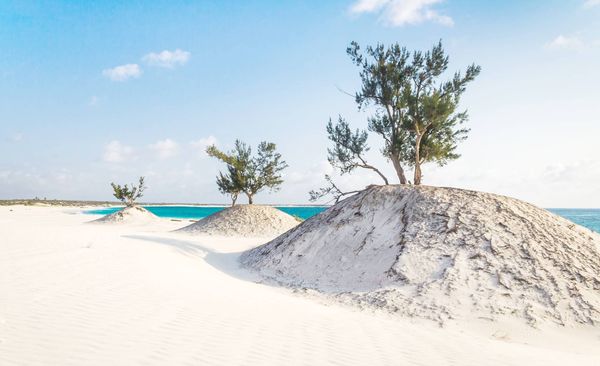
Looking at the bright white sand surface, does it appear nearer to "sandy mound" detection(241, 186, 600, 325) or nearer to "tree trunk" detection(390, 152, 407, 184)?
"sandy mound" detection(241, 186, 600, 325)

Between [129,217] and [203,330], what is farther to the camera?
[129,217]

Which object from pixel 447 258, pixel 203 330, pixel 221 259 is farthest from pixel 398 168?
pixel 203 330

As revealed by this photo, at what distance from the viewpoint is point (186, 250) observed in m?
16.9

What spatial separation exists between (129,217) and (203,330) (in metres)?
39.2

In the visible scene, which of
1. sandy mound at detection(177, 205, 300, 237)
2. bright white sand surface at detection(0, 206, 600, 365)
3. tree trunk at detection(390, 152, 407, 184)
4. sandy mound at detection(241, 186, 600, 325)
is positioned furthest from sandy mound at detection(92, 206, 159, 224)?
tree trunk at detection(390, 152, 407, 184)

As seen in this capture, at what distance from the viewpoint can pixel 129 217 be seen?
4047 centimetres

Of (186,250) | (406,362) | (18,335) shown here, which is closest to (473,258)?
(406,362)

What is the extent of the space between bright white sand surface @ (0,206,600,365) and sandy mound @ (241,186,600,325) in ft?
2.76

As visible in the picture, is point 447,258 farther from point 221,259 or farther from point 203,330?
point 221,259

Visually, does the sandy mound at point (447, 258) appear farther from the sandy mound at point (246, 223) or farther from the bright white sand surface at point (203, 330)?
the sandy mound at point (246, 223)

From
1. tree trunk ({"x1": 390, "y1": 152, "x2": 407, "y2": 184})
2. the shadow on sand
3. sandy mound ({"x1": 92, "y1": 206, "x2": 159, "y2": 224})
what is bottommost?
the shadow on sand

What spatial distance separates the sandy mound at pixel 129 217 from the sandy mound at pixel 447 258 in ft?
99.8

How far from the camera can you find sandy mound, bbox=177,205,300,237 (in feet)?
88.2

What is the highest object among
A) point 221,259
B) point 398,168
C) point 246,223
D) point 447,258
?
point 398,168
